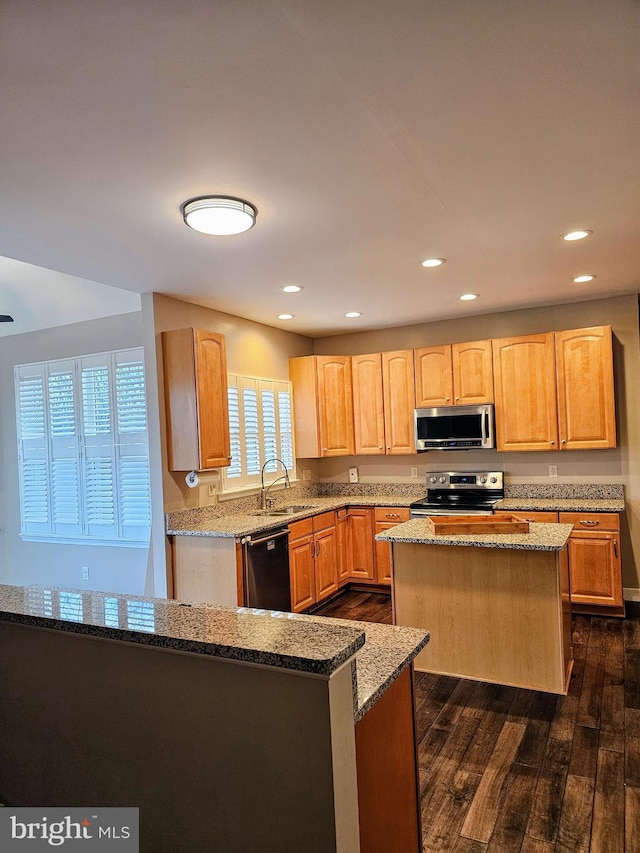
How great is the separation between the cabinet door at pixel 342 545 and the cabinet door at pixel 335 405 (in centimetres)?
69

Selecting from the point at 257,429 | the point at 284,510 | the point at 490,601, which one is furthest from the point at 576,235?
the point at 284,510

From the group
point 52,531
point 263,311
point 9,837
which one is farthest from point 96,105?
point 52,531

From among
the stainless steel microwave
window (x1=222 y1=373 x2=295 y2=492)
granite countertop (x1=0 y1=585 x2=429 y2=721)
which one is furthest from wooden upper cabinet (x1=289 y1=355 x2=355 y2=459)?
granite countertop (x1=0 y1=585 x2=429 y2=721)

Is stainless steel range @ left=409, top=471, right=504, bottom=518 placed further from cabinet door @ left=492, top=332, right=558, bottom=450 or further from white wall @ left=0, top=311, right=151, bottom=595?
white wall @ left=0, top=311, right=151, bottom=595

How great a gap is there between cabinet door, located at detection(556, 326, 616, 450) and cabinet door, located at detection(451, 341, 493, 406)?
606mm

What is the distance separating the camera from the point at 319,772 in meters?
1.19

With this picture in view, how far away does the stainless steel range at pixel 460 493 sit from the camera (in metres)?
4.90

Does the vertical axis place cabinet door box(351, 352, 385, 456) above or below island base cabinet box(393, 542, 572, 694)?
above

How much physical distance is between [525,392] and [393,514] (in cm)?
165

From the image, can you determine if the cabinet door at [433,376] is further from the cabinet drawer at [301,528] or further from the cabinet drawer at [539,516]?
the cabinet drawer at [301,528]

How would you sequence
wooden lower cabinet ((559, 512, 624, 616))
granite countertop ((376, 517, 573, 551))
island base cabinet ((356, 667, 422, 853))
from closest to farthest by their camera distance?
1. island base cabinet ((356, 667, 422, 853))
2. granite countertop ((376, 517, 573, 551))
3. wooden lower cabinet ((559, 512, 624, 616))

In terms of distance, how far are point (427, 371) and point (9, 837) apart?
4586mm

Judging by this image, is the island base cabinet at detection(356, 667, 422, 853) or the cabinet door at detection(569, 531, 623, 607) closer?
the island base cabinet at detection(356, 667, 422, 853)

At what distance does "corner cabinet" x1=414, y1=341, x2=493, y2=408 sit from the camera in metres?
5.08
